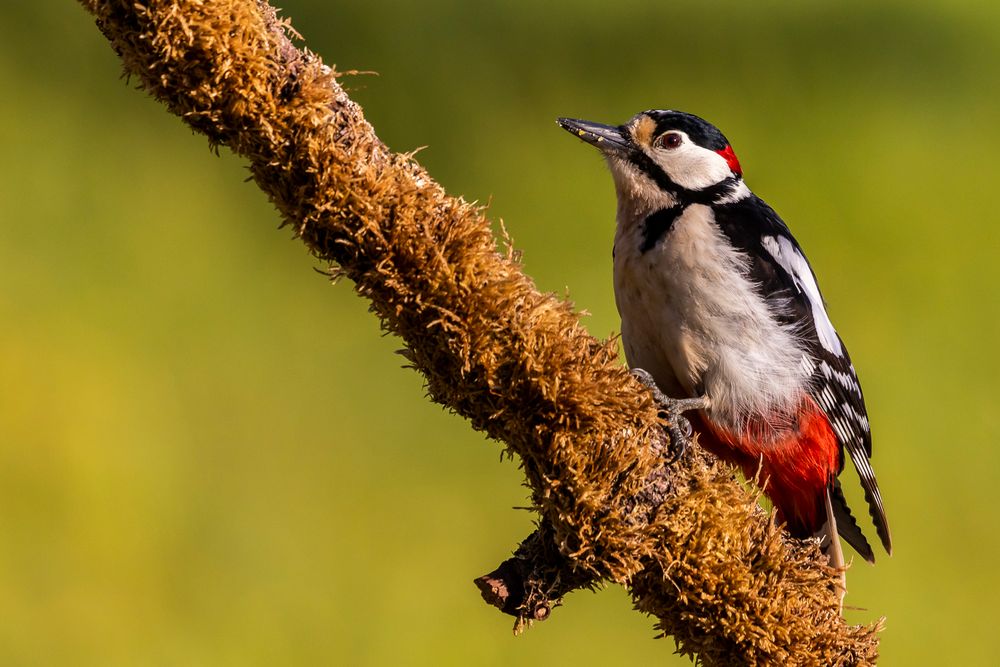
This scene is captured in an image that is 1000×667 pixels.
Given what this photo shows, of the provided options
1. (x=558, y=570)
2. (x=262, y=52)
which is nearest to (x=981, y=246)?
(x=558, y=570)

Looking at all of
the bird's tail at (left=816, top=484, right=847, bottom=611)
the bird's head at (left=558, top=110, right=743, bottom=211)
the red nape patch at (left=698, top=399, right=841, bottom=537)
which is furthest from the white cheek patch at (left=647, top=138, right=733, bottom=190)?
the bird's tail at (left=816, top=484, right=847, bottom=611)

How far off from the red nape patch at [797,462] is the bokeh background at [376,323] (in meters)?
0.91

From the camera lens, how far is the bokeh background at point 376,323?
2330 millimetres

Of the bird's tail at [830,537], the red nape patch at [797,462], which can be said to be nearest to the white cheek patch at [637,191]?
the red nape patch at [797,462]

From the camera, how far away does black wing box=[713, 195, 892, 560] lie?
4.54 feet

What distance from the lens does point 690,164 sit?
1.47 metres

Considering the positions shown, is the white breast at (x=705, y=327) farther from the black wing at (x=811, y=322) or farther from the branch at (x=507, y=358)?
the branch at (x=507, y=358)

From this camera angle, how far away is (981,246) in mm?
2811

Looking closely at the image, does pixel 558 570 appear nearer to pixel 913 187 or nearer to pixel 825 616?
pixel 825 616

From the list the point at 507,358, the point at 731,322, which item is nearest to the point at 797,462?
the point at 731,322

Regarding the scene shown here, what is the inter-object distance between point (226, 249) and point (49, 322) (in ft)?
1.51

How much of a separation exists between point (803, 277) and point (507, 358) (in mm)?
704

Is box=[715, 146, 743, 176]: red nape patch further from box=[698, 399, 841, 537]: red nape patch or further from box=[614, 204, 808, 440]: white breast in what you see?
box=[698, 399, 841, 537]: red nape patch

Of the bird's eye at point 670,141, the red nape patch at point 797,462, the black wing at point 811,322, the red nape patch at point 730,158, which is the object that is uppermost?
the red nape patch at point 730,158
